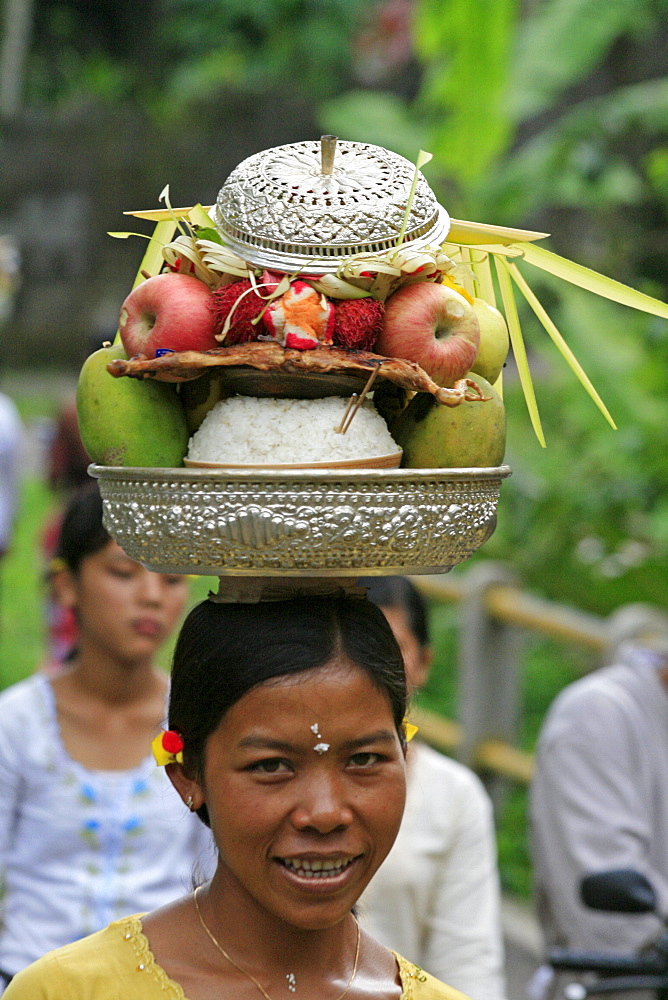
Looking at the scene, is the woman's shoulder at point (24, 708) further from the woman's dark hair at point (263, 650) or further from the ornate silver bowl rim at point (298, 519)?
the ornate silver bowl rim at point (298, 519)

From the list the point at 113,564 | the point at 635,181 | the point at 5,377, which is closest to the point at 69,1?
the point at 5,377

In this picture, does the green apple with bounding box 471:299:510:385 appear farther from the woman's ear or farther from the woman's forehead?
the woman's ear

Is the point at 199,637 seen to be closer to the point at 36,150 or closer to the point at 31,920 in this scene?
the point at 31,920

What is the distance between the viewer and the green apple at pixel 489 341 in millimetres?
1924

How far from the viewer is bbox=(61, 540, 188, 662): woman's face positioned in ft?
11.2

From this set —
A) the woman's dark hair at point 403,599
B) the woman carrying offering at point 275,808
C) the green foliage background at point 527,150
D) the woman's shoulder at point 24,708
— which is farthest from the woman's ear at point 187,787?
the green foliage background at point 527,150

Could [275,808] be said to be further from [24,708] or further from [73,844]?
[24,708]

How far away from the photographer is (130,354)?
73.0 inches

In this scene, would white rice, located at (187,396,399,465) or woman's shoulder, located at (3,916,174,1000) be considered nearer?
white rice, located at (187,396,399,465)

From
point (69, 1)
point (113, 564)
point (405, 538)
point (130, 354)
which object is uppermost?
point (69, 1)

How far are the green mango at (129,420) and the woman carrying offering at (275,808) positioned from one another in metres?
0.30

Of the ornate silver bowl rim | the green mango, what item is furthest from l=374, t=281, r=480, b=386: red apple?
the green mango

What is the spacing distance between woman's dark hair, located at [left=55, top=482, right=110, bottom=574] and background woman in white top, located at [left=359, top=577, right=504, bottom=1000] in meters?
0.75

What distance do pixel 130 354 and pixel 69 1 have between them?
50.8 feet
